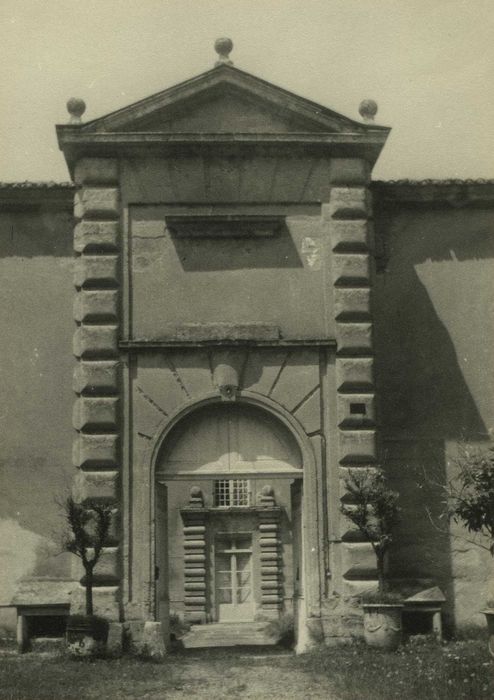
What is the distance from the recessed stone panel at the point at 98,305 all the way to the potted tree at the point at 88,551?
2907 millimetres

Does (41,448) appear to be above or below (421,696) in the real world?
above

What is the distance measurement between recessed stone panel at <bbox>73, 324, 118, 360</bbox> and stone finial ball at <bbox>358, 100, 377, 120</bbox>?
551cm

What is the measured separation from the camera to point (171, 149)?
1620 cm

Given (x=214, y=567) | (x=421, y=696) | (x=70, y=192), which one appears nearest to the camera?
(x=421, y=696)

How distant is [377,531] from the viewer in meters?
15.0

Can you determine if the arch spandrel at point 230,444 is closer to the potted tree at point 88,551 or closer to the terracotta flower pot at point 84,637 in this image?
the potted tree at point 88,551

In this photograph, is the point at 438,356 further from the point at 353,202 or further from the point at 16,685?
the point at 16,685

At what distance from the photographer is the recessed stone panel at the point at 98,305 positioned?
1573 cm

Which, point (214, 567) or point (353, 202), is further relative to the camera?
point (214, 567)

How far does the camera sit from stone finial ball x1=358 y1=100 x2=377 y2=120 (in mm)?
16531

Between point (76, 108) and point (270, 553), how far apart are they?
1619 centimetres

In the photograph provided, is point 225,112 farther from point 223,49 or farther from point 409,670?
point 409,670

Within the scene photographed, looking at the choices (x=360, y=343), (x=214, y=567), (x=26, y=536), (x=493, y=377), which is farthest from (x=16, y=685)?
(x=214, y=567)

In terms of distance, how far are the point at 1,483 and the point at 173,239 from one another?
493 cm
